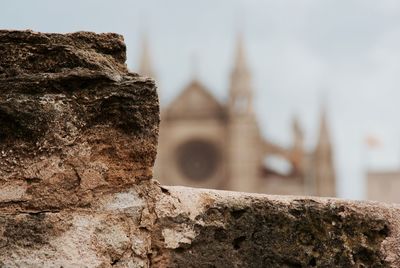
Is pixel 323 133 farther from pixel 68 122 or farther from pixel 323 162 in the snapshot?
pixel 68 122

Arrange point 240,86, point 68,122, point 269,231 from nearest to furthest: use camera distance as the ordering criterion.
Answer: point 68,122 < point 269,231 < point 240,86

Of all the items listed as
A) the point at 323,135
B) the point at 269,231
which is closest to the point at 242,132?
the point at 323,135

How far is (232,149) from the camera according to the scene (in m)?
50.1

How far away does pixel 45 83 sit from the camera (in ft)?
8.23

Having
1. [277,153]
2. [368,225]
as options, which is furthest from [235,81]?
[368,225]

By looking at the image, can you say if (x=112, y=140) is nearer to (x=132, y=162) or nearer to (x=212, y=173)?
(x=132, y=162)

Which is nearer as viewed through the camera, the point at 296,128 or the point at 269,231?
the point at 269,231

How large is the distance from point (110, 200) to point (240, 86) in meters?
46.2

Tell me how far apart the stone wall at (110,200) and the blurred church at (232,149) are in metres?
45.4

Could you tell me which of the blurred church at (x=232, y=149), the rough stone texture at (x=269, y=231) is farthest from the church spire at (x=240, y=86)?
the rough stone texture at (x=269, y=231)

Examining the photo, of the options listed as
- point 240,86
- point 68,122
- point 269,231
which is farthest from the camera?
point 240,86

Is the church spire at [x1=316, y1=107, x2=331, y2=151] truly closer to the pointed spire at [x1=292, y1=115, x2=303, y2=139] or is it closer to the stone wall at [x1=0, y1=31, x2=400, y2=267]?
the pointed spire at [x1=292, y1=115, x2=303, y2=139]

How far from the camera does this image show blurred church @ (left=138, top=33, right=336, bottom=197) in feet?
161

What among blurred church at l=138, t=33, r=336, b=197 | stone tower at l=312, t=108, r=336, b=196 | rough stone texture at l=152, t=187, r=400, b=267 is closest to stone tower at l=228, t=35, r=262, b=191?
blurred church at l=138, t=33, r=336, b=197
